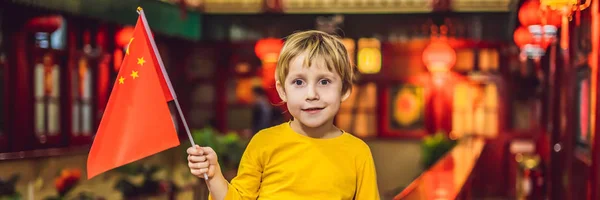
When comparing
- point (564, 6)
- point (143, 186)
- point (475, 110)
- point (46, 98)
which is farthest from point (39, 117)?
point (475, 110)

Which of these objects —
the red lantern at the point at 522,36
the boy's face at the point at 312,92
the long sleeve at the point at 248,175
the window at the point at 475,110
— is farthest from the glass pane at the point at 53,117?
the boy's face at the point at 312,92

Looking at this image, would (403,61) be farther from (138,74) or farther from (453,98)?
(138,74)

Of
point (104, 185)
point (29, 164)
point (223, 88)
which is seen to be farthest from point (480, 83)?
point (29, 164)

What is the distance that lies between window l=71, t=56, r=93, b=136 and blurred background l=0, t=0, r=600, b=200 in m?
0.03

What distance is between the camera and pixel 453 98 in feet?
50.8

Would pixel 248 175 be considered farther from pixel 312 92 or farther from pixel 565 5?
pixel 565 5

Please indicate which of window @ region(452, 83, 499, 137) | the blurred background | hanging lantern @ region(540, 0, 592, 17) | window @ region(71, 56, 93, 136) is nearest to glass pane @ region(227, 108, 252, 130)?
the blurred background

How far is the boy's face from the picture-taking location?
90.2 inches

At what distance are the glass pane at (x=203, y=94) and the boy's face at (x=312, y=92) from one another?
14.4 metres

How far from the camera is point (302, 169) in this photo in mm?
2301

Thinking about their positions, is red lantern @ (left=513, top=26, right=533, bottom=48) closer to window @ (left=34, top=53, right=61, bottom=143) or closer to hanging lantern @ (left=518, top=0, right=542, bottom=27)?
hanging lantern @ (left=518, top=0, right=542, bottom=27)

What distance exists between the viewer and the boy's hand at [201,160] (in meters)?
2.24

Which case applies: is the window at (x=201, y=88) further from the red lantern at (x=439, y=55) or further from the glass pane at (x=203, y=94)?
the red lantern at (x=439, y=55)

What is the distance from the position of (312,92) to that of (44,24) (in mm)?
8471
